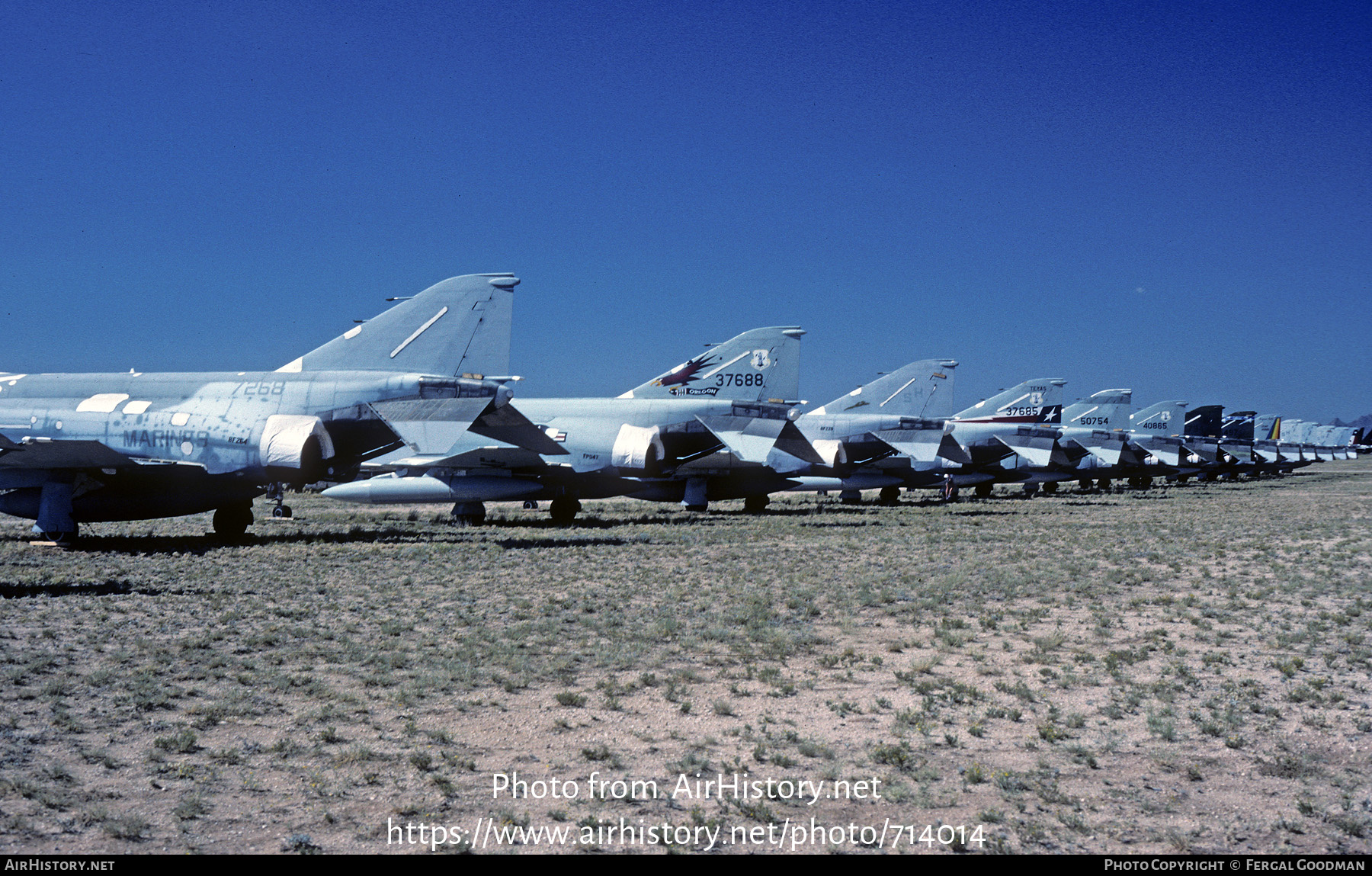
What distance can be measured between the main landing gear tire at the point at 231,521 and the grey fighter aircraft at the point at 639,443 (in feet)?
11.6

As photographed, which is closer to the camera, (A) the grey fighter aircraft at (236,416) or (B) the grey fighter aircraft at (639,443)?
(A) the grey fighter aircraft at (236,416)

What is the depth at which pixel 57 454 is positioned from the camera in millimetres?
15523

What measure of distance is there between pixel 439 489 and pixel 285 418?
5.79 m

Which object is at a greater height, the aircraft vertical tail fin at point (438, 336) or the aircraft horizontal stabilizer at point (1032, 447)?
the aircraft vertical tail fin at point (438, 336)

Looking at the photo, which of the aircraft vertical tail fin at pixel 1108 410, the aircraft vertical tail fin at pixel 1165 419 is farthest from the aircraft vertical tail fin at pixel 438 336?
the aircraft vertical tail fin at pixel 1165 419

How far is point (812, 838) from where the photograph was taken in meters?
4.86

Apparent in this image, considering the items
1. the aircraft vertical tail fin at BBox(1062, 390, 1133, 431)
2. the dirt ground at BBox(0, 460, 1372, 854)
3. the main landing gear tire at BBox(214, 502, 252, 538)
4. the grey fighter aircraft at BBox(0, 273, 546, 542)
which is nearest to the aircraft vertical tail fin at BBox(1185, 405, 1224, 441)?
the aircraft vertical tail fin at BBox(1062, 390, 1133, 431)

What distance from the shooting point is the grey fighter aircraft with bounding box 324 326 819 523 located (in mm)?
22516

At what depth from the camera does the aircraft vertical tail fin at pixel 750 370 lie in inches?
1022

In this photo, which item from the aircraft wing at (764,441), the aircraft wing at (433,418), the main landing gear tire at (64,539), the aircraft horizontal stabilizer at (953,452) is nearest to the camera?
the main landing gear tire at (64,539)

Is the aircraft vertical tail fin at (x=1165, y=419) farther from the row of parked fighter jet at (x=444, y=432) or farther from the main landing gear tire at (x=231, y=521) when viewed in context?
the main landing gear tire at (x=231, y=521)

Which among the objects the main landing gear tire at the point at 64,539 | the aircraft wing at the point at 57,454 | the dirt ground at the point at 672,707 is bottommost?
the dirt ground at the point at 672,707

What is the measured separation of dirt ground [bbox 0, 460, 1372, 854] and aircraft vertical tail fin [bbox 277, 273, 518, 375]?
428 cm

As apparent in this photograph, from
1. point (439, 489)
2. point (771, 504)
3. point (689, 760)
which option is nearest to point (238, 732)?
point (689, 760)
